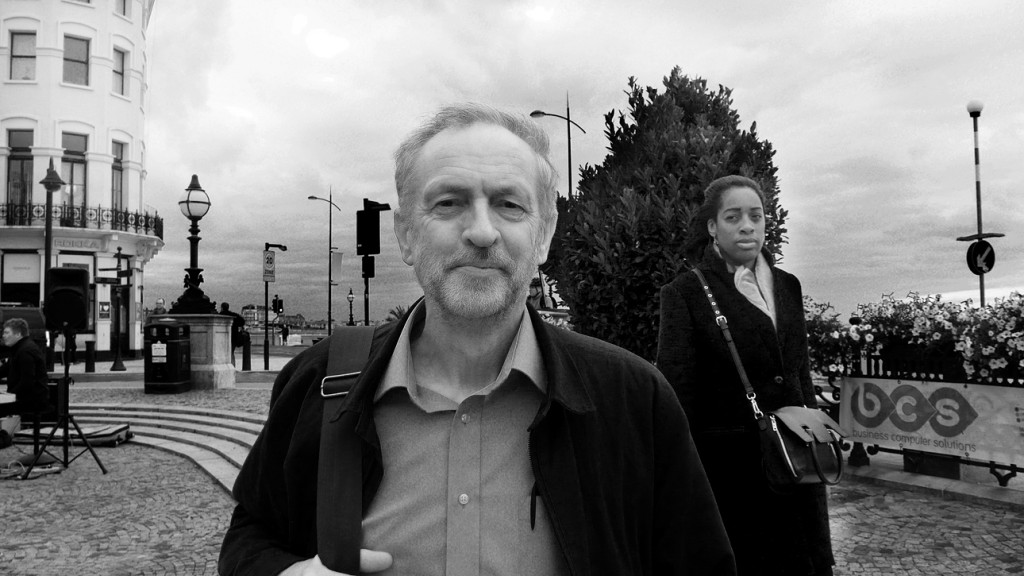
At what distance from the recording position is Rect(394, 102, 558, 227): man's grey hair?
166 centimetres

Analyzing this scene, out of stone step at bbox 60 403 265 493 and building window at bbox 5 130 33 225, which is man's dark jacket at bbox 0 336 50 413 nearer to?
stone step at bbox 60 403 265 493

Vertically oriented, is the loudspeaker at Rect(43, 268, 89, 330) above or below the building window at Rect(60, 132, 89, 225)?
below

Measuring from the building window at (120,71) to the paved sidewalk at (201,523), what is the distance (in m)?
27.1

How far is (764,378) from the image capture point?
2744mm

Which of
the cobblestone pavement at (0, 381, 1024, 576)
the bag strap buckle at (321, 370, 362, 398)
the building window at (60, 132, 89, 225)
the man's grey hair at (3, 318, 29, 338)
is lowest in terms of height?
the cobblestone pavement at (0, 381, 1024, 576)

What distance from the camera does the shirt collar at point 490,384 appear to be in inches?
60.2

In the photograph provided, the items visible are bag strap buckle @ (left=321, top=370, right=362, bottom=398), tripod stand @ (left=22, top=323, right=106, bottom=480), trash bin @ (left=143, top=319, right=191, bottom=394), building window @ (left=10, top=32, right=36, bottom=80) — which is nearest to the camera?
bag strap buckle @ (left=321, top=370, right=362, bottom=398)

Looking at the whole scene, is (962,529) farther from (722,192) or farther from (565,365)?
(565,365)

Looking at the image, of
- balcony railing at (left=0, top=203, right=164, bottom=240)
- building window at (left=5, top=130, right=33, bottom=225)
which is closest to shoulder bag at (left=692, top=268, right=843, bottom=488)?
balcony railing at (left=0, top=203, right=164, bottom=240)

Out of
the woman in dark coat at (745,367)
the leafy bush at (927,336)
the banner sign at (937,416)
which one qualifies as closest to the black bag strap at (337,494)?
the woman in dark coat at (745,367)

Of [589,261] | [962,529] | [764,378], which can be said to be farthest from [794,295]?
[962,529]

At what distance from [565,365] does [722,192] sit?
1.75 meters

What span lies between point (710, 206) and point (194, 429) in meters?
11.3

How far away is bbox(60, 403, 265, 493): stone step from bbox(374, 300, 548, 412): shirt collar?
7.58m
